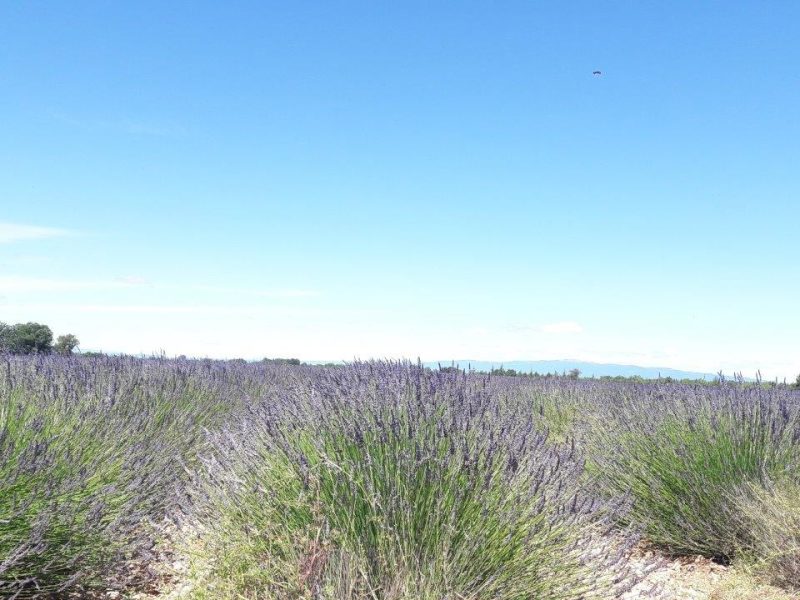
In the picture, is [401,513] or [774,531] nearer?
[401,513]

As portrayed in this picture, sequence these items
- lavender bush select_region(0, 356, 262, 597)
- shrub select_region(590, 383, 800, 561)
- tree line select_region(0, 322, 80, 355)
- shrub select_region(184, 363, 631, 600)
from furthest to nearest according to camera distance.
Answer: tree line select_region(0, 322, 80, 355) → shrub select_region(590, 383, 800, 561) → lavender bush select_region(0, 356, 262, 597) → shrub select_region(184, 363, 631, 600)

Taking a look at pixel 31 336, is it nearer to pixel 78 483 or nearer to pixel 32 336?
pixel 32 336

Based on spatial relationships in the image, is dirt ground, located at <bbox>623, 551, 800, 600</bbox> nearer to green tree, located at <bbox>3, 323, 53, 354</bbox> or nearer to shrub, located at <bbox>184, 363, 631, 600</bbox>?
shrub, located at <bbox>184, 363, 631, 600</bbox>

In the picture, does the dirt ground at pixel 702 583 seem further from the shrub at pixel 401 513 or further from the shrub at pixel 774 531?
the shrub at pixel 401 513

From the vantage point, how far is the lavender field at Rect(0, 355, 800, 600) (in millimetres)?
2549

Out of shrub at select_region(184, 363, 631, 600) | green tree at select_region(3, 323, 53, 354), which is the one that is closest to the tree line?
green tree at select_region(3, 323, 53, 354)

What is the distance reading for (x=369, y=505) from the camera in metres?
2.68

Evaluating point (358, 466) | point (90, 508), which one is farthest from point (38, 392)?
point (358, 466)

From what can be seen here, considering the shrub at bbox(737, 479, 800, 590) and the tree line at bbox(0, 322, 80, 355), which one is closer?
the shrub at bbox(737, 479, 800, 590)

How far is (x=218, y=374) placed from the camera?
27.9ft

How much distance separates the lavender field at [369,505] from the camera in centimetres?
255

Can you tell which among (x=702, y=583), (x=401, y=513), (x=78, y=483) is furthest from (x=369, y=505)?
(x=702, y=583)

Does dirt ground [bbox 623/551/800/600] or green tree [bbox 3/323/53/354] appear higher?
green tree [bbox 3/323/53/354]

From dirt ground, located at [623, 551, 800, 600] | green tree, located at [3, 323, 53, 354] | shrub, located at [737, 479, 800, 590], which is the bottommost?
dirt ground, located at [623, 551, 800, 600]
